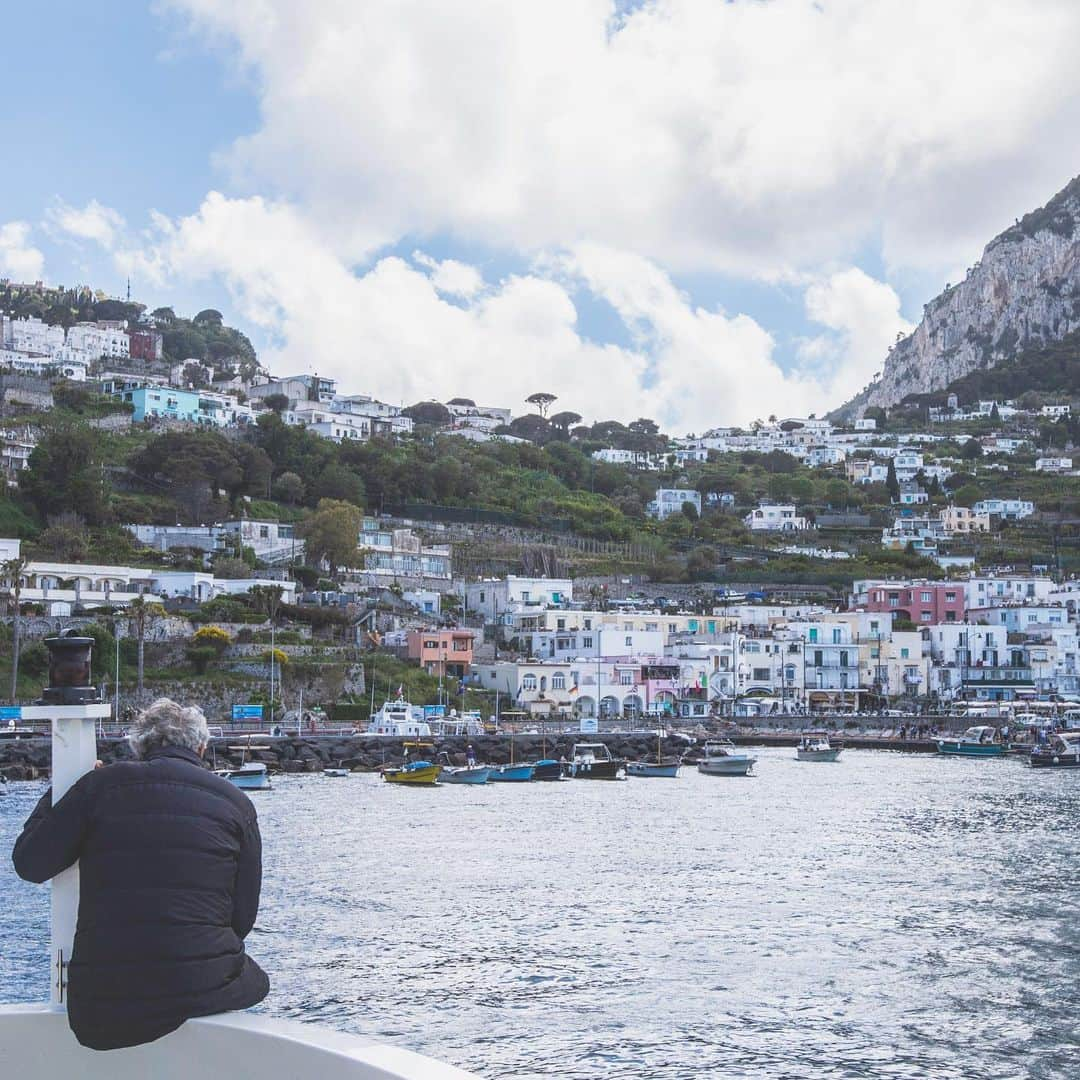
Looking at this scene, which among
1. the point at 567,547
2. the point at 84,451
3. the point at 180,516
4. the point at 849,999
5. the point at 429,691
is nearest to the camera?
the point at 849,999

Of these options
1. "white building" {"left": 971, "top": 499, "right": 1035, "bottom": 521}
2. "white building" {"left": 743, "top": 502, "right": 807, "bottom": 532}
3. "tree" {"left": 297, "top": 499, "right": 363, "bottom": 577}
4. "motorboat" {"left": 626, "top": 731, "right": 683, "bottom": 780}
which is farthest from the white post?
"white building" {"left": 971, "top": 499, "right": 1035, "bottom": 521}

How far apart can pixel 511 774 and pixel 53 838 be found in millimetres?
44360

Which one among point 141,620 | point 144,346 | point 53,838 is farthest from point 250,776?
point 144,346

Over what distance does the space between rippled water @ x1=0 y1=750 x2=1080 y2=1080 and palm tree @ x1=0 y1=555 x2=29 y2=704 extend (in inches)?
586

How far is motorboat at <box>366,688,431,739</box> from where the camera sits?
178 ft

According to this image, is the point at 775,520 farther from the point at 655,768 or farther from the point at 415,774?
the point at 415,774

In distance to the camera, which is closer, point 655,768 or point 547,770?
point 547,770

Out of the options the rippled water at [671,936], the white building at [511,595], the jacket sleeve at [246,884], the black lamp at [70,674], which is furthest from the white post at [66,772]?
the white building at [511,595]

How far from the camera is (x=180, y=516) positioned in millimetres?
80500

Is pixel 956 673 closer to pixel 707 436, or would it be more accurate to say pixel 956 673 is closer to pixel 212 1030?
pixel 212 1030

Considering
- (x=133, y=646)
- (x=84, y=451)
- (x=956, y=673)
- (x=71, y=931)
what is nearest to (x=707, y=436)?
(x=956, y=673)

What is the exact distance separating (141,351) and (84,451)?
229 ft

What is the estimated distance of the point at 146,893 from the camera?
4789mm

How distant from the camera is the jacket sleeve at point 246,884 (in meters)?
5.02
